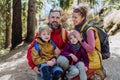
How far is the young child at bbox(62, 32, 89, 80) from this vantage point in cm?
534

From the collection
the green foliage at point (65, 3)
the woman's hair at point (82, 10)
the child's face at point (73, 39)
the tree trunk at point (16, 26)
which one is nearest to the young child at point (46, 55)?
the child's face at point (73, 39)

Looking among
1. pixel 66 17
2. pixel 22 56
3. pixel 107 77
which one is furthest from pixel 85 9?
pixel 66 17

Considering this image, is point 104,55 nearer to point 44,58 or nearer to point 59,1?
point 44,58

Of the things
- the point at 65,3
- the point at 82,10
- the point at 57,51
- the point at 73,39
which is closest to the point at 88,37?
the point at 73,39

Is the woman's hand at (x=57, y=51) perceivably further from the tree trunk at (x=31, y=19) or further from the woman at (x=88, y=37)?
the tree trunk at (x=31, y=19)

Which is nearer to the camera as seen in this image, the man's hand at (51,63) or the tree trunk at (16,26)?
the man's hand at (51,63)

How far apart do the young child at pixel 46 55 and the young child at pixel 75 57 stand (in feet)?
0.66

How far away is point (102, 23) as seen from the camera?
17.2 m

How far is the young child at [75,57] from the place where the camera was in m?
5.34

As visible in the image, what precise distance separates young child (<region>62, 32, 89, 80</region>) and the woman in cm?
9

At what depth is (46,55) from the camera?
5.50 metres

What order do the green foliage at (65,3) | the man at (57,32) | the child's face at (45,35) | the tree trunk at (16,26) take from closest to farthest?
1. the child's face at (45,35)
2. the man at (57,32)
3. the tree trunk at (16,26)
4. the green foliage at (65,3)

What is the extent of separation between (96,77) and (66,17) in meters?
15.2

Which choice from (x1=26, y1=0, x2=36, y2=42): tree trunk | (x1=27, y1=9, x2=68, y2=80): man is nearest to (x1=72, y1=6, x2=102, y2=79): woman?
(x1=27, y1=9, x2=68, y2=80): man
